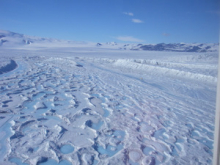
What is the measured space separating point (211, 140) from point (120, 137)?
1.65m

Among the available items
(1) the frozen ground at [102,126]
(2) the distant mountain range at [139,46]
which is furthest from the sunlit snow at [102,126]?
(2) the distant mountain range at [139,46]

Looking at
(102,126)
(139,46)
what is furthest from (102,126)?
(139,46)

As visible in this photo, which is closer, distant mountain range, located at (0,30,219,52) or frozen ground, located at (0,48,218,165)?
frozen ground, located at (0,48,218,165)

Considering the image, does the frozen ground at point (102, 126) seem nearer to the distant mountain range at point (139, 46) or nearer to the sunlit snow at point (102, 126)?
→ the sunlit snow at point (102, 126)

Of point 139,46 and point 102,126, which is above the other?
point 102,126

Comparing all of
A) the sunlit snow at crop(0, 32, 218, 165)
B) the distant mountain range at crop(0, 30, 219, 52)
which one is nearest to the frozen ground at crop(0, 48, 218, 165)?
the sunlit snow at crop(0, 32, 218, 165)

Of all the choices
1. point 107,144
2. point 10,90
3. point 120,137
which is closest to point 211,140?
point 120,137

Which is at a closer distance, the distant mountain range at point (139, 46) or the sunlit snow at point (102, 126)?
the sunlit snow at point (102, 126)

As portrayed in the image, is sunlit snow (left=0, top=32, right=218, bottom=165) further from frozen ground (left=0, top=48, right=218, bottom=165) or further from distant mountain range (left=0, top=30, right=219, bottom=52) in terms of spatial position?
distant mountain range (left=0, top=30, right=219, bottom=52)

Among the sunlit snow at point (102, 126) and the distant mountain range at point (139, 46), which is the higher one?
the sunlit snow at point (102, 126)

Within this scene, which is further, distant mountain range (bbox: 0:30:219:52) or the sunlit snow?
distant mountain range (bbox: 0:30:219:52)

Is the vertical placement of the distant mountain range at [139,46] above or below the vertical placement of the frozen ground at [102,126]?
below

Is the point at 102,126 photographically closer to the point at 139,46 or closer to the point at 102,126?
the point at 102,126

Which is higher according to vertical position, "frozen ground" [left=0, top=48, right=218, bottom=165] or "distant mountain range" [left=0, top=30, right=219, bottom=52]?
"frozen ground" [left=0, top=48, right=218, bottom=165]
